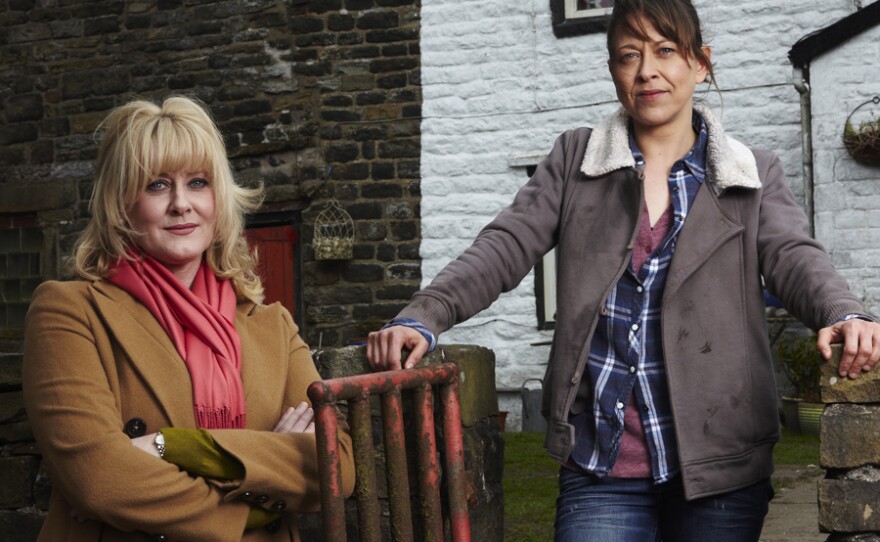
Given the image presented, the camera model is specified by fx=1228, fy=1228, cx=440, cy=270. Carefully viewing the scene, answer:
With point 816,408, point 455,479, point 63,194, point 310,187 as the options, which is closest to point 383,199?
point 310,187

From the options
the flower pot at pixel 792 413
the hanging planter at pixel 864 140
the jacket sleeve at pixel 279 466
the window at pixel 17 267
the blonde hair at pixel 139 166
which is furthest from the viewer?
the window at pixel 17 267

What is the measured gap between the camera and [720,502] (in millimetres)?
2648

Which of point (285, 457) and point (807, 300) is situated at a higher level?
point (807, 300)

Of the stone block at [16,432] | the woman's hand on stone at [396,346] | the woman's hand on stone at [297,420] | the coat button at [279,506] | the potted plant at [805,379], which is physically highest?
the woman's hand on stone at [396,346]

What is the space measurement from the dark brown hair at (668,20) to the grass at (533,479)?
3.07 meters

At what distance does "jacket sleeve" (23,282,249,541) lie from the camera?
237cm

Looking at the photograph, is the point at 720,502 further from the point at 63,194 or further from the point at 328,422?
the point at 63,194

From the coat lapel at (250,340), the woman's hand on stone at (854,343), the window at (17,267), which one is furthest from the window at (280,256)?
the woman's hand on stone at (854,343)

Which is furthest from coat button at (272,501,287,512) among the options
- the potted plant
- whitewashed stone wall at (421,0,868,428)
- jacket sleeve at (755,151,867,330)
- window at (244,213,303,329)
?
window at (244,213,303,329)

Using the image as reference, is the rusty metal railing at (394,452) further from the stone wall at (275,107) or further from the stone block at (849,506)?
the stone wall at (275,107)

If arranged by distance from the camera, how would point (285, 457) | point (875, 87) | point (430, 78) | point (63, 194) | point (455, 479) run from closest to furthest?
point (285, 457)
point (455, 479)
point (875, 87)
point (430, 78)
point (63, 194)

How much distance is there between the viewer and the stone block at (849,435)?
2.64 meters

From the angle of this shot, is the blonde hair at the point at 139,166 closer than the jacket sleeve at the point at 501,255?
Yes

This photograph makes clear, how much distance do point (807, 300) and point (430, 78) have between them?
26.7ft
